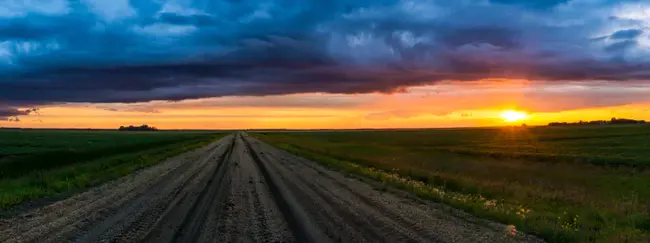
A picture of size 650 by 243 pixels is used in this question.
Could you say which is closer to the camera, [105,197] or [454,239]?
[454,239]

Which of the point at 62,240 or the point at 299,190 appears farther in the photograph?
the point at 299,190

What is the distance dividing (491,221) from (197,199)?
8779mm

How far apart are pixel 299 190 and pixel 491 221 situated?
24.9 ft

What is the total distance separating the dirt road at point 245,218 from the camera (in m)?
10.5

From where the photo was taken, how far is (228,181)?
22062 mm

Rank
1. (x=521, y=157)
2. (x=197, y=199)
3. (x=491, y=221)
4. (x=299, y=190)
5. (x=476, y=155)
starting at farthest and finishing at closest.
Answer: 1. (x=476, y=155)
2. (x=521, y=157)
3. (x=299, y=190)
4. (x=197, y=199)
5. (x=491, y=221)

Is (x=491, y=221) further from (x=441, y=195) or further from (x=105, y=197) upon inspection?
(x=105, y=197)

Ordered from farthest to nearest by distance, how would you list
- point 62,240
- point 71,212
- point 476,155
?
point 476,155 < point 71,212 < point 62,240

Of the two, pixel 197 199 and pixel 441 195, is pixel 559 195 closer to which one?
pixel 441 195

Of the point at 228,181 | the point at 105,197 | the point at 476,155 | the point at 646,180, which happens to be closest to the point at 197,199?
the point at 105,197

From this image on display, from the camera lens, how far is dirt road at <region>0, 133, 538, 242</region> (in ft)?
34.6

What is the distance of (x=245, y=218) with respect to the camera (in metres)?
12.8

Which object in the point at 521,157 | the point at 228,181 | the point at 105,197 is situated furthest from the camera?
the point at 521,157

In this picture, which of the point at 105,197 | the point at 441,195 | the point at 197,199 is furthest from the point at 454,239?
the point at 105,197
